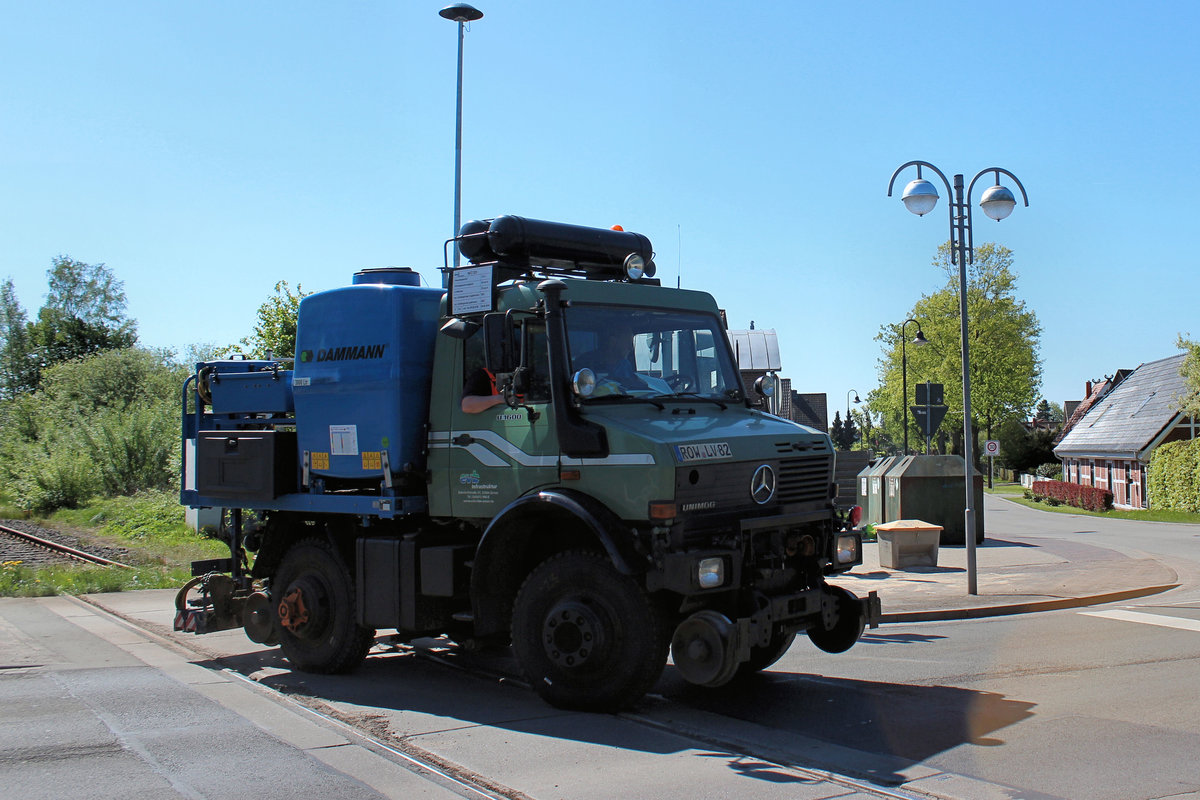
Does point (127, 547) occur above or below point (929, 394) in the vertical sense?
below

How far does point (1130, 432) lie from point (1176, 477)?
11.0 meters

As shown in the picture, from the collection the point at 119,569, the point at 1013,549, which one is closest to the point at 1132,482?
the point at 1013,549

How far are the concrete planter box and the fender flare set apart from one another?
989 cm

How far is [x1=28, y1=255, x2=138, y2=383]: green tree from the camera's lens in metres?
70.9

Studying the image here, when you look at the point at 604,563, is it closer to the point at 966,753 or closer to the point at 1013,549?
the point at 966,753

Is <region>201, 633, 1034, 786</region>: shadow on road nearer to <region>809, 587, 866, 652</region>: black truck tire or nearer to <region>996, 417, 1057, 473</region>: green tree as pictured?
<region>809, 587, 866, 652</region>: black truck tire

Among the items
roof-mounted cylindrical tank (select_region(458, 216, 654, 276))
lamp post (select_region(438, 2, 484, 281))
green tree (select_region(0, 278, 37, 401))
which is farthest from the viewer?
green tree (select_region(0, 278, 37, 401))

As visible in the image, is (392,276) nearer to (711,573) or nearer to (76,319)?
(711,573)

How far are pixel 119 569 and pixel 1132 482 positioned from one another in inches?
1688

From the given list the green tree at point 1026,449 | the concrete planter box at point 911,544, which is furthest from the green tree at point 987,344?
the concrete planter box at point 911,544

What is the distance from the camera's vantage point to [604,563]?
7031mm

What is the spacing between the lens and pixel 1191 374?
122 feet

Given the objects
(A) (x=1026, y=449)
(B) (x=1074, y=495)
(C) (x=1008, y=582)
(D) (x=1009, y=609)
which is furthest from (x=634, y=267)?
(A) (x=1026, y=449)

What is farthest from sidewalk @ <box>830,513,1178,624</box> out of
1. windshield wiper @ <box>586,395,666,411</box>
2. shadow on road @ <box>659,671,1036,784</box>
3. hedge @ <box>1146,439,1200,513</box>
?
hedge @ <box>1146,439,1200,513</box>
